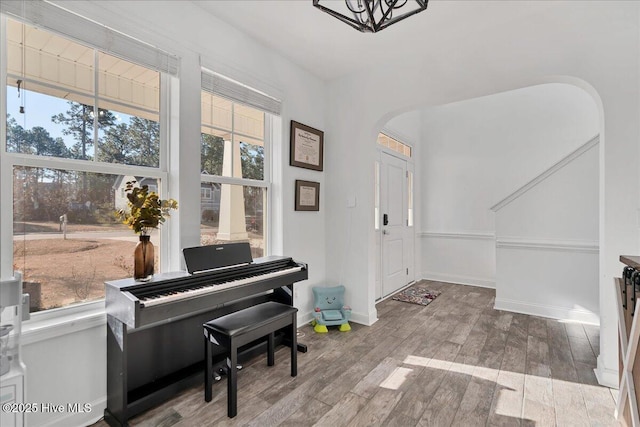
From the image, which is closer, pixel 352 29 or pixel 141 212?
pixel 141 212

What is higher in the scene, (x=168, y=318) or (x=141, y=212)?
(x=141, y=212)

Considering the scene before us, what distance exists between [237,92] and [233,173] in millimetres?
696

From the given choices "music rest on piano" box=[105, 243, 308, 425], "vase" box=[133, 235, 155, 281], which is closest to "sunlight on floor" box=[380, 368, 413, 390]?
"music rest on piano" box=[105, 243, 308, 425]

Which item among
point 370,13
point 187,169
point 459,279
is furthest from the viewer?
point 459,279

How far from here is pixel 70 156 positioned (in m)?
1.78

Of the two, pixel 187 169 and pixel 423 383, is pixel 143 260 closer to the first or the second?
pixel 187 169

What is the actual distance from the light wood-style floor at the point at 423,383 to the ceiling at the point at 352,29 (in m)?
2.75

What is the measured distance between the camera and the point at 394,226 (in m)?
4.48

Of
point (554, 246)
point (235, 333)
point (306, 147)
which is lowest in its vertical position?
point (235, 333)

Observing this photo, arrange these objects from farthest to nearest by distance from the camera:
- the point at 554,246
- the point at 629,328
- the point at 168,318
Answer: the point at 554,246 < the point at 168,318 < the point at 629,328

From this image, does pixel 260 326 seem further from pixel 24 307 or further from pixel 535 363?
pixel 535 363

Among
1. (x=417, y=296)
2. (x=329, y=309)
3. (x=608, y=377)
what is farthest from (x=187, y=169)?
(x=417, y=296)

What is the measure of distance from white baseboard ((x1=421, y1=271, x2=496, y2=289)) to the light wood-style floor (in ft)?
5.08

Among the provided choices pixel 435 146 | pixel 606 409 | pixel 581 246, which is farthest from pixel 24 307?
pixel 435 146
